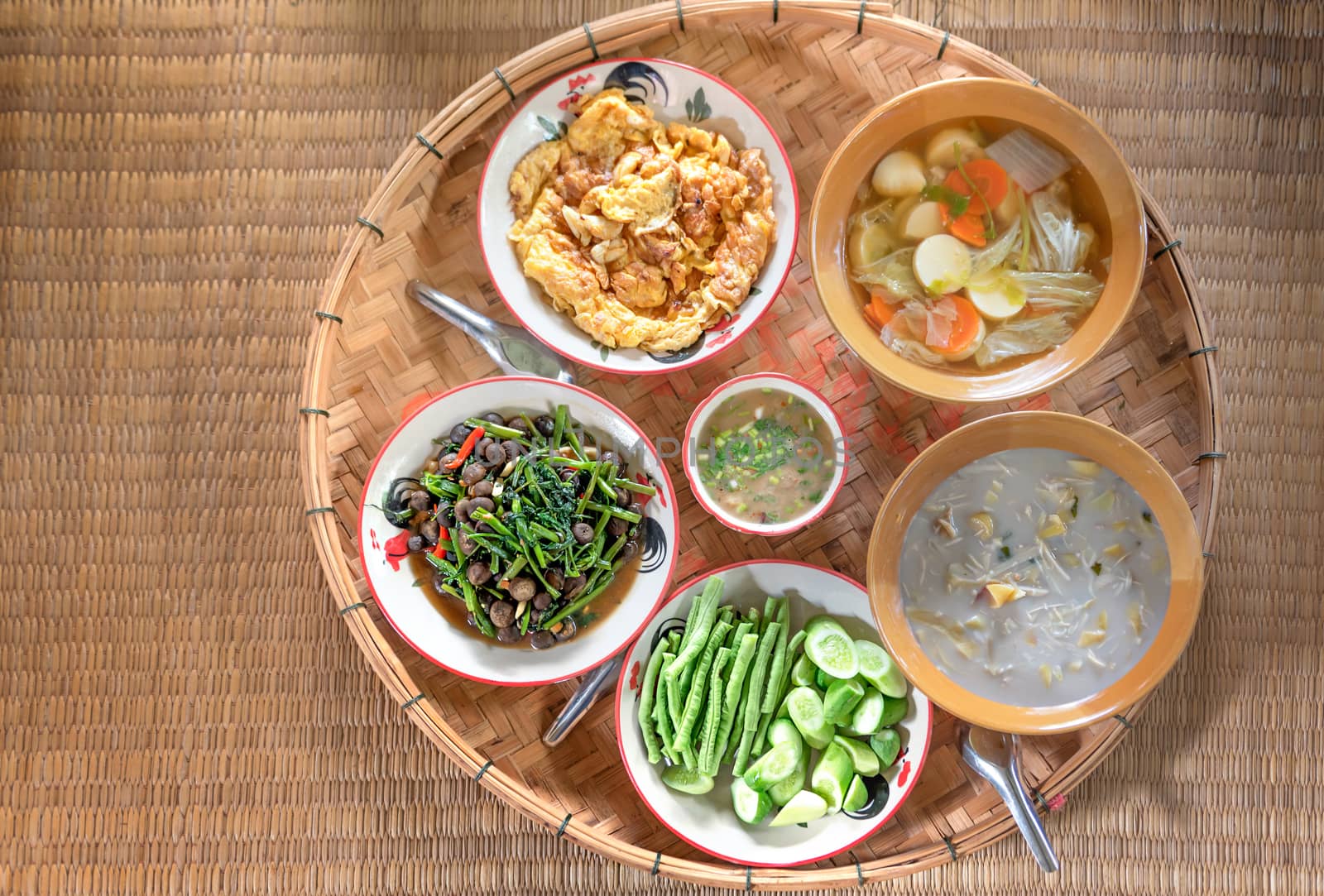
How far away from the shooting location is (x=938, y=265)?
7.24 feet

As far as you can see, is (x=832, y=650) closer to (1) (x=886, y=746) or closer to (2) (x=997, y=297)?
(1) (x=886, y=746)

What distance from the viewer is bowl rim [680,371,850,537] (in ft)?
7.63

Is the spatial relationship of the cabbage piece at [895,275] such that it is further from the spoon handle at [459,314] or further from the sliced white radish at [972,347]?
the spoon handle at [459,314]

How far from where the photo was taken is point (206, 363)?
2.69 m

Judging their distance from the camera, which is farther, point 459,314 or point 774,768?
point 459,314

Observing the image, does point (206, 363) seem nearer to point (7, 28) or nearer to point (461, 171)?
point (461, 171)

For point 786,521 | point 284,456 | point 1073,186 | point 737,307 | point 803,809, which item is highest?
point 1073,186

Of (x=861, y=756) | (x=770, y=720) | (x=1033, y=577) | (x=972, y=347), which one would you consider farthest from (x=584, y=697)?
(x=972, y=347)

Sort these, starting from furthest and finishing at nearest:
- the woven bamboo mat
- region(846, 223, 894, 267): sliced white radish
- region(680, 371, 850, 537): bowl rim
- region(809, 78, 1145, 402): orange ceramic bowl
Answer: the woven bamboo mat, region(680, 371, 850, 537): bowl rim, region(846, 223, 894, 267): sliced white radish, region(809, 78, 1145, 402): orange ceramic bowl

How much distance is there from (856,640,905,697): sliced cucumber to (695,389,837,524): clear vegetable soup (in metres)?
0.40

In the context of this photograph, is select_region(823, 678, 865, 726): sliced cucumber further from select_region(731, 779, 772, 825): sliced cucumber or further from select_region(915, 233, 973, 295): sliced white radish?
select_region(915, 233, 973, 295): sliced white radish

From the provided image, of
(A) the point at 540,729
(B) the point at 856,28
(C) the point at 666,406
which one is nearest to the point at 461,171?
(C) the point at 666,406

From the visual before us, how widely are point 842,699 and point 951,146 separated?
1.35 meters

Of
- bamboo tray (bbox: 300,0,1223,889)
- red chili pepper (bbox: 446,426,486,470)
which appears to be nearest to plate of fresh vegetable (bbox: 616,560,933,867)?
bamboo tray (bbox: 300,0,1223,889)
